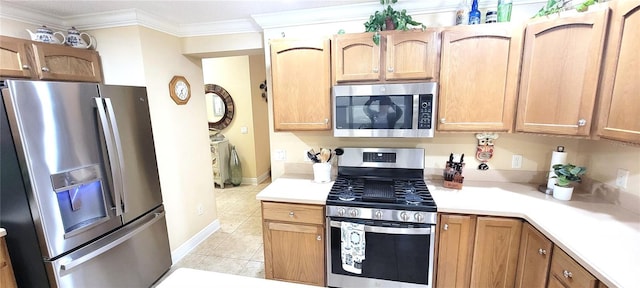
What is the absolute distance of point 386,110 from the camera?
1.95 metres

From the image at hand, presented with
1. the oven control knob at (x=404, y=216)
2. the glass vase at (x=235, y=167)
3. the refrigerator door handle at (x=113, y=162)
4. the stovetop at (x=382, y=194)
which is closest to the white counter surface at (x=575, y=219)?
the stovetop at (x=382, y=194)

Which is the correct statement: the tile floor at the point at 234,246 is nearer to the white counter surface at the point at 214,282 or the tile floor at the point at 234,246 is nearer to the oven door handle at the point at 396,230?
the oven door handle at the point at 396,230

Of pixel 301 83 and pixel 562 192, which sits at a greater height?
pixel 301 83

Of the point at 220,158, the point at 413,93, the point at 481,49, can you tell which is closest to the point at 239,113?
the point at 220,158

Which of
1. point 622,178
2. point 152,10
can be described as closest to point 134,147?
point 152,10

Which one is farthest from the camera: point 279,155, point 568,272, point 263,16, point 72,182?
point 279,155

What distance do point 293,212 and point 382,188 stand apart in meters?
Result: 0.71

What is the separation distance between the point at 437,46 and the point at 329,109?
87 cm

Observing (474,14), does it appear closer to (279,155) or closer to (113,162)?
(279,155)

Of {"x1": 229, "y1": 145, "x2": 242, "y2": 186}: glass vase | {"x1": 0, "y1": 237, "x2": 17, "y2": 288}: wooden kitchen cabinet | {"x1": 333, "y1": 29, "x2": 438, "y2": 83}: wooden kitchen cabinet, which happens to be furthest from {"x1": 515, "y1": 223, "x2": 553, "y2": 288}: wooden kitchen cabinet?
{"x1": 229, "y1": 145, "x2": 242, "y2": 186}: glass vase

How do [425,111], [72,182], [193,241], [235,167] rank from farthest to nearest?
[235,167], [193,241], [425,111], [72,182]

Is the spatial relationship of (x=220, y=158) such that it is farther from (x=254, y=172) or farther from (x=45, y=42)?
(x=45, y=42)

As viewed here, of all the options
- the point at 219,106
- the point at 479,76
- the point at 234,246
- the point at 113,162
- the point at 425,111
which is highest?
the point at 479,76

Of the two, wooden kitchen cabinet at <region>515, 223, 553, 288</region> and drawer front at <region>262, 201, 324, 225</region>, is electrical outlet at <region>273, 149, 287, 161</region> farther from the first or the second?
wooden kitchen cabinet at <region>515, 223, 553, 288</region>
